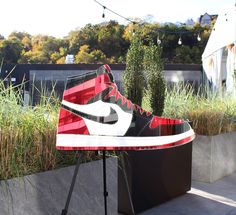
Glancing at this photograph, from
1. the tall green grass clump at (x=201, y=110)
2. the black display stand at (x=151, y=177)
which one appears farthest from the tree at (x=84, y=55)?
the black display stand at (x=151, y=177)

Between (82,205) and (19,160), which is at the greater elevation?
(19,160)

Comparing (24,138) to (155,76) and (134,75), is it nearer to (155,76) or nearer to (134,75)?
(134,75)

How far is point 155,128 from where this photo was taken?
200cm

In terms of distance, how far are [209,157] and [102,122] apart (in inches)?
112

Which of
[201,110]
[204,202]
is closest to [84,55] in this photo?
[201,110]

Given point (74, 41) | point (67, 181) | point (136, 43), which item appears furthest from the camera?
point (74, 41)

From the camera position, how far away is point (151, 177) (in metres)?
3.38

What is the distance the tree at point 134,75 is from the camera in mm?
4172

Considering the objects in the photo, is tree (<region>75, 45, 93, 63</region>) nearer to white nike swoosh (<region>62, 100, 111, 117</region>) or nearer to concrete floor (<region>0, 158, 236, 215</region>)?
concrete floor (<region>0, 158, 236, 215</region>)

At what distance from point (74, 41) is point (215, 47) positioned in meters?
11.7

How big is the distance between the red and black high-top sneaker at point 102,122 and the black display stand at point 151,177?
0.95 m

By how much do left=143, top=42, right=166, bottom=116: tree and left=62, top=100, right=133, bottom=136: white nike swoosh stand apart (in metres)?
2.46

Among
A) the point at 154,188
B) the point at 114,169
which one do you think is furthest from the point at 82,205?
the point at 154,188

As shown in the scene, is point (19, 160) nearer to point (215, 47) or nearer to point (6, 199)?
point (6, 199)
